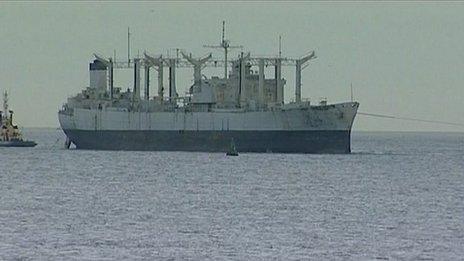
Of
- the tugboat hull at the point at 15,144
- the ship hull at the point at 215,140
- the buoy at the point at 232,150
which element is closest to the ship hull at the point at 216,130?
the ship hull at the point at 215,140

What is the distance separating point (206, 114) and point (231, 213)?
7122cm

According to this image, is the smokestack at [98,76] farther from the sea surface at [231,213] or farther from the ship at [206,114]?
the sea surface at [231,213]

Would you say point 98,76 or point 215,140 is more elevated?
point 98,76

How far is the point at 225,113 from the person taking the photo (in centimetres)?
13025

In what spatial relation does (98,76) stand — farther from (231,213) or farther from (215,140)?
(231,213)

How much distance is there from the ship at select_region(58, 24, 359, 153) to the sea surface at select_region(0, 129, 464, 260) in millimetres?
18238

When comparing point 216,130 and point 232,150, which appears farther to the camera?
point 216,130

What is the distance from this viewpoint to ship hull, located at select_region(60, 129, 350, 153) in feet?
414

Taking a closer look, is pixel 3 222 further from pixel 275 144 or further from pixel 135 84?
pixel 135 84

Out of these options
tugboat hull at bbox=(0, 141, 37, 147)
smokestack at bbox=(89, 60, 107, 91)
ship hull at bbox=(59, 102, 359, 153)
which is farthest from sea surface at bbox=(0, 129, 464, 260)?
tugboat hull at bbox=(0, 141, 37, 147)

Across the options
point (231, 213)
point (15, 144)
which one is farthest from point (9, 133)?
point (231, 213)

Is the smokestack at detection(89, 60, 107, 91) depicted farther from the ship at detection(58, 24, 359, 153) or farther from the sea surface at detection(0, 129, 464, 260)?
the sea surface at detection(0, 129, 464, 260)

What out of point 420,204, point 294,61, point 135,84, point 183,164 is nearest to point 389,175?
point 183,164

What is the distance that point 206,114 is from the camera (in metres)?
132
